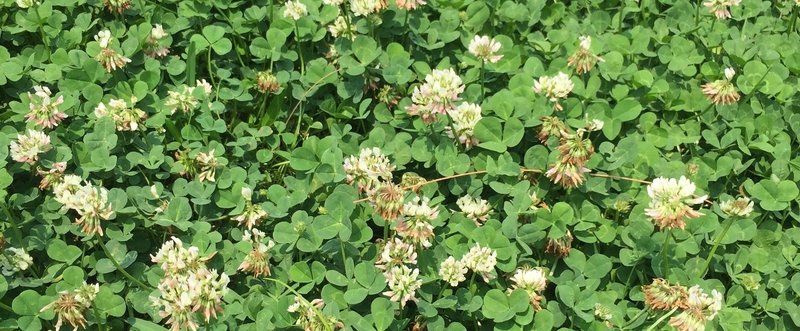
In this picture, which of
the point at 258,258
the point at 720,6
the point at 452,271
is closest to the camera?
the point at 452,271

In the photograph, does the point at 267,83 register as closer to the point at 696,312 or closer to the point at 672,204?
the point at 672,204

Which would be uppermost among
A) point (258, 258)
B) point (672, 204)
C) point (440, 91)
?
point (440, 91)

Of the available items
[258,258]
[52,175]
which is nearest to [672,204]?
[258,258]

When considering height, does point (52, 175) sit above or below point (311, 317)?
above

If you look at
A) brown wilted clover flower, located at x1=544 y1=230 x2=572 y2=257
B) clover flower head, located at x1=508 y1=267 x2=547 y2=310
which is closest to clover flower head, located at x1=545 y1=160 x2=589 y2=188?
brown wilted clover flower, located at x1=544 y1=230 x2=572 y2=257

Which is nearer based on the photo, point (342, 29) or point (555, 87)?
point (555, 87)

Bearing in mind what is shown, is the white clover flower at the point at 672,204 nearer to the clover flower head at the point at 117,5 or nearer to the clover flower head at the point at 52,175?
the clover flower head at the point at 52,175

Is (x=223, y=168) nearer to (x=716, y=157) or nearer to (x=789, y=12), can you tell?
(x=716, y=157)

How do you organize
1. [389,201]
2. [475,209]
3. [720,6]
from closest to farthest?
1. [389,201]
2. [475,209]
3. [720,6]

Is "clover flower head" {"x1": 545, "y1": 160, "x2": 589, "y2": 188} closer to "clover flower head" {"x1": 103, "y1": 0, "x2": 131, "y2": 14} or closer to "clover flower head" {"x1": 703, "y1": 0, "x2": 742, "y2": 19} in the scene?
"clover flower head" {"x1": 703, "y1": 0, "x2": 742, "y2": 19}
